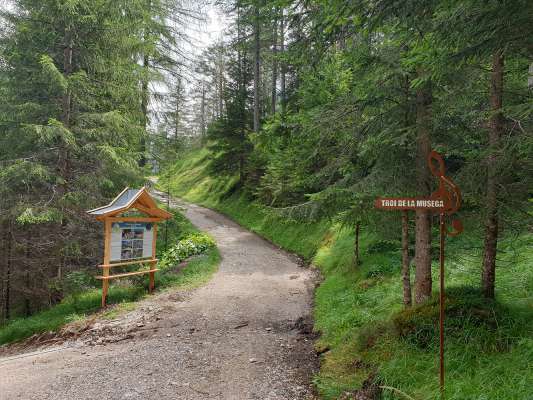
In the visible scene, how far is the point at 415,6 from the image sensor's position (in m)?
3.49

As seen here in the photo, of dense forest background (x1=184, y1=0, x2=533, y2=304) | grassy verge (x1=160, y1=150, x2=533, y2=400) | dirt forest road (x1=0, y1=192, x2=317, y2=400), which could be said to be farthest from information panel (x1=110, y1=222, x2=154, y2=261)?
grassy verge (x1=160, y1=150, x2=533, y2=400)

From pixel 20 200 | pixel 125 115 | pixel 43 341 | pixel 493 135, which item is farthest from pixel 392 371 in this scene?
pixel 125 115

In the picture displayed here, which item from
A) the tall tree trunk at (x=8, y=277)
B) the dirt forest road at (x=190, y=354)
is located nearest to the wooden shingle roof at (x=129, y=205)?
the dirt forest road at (x=190, y=354)

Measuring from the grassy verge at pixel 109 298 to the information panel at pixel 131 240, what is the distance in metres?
1.08

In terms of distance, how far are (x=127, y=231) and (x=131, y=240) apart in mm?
287

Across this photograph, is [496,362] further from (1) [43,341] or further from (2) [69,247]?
(2) [69,247]

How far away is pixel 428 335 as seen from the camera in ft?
14.2

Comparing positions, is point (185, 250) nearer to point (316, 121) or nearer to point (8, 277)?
point (8, 277)

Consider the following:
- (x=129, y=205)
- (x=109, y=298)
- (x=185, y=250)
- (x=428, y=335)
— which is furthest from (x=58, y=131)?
(x=428, y=335)

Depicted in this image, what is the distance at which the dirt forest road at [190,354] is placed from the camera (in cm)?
472

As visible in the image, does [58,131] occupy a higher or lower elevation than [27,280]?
higher

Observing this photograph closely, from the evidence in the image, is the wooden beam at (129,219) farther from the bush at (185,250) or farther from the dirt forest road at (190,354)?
the bush at (185,250)

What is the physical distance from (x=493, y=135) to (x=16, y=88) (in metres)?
11.7

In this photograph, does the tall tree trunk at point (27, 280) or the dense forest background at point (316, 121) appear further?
the tall tree trunk at point (27, 280)
